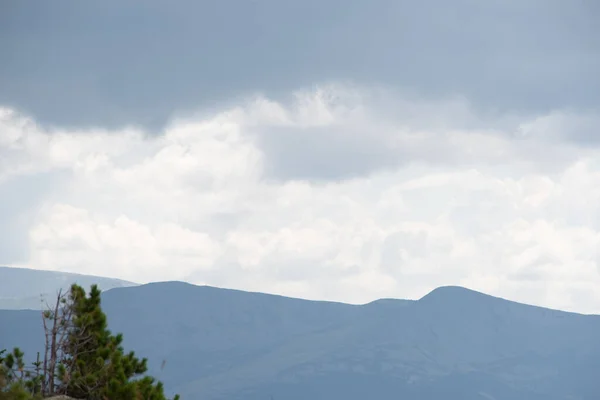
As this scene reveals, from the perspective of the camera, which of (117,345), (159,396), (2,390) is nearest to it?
(2,390)

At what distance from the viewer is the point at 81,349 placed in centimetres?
5900

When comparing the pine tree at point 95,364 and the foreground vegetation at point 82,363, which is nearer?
the foreground vegetation at point 82,363

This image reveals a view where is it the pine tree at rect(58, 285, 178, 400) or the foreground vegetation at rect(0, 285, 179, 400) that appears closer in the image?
the foreground vegetation at rect(0, 285, 179, 400)

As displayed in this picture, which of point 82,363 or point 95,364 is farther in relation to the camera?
point 95,364

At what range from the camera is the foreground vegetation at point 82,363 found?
169ft

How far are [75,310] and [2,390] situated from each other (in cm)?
1897

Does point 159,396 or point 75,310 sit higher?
point 75,310

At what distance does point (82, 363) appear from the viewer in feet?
187

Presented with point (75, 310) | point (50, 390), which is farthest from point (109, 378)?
point (75, 310)

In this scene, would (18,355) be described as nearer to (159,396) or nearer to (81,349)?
(81,349)

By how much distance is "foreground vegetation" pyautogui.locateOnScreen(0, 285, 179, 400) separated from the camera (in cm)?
5141

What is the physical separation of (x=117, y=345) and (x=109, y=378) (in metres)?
7.48

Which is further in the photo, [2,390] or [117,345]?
[117,345]

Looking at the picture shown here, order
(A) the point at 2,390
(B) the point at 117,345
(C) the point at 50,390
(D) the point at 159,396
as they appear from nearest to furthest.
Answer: (A) the point at 2,390, (C) the point at 50,390, (D) the point at 159,396, (B) the point at 117,345
